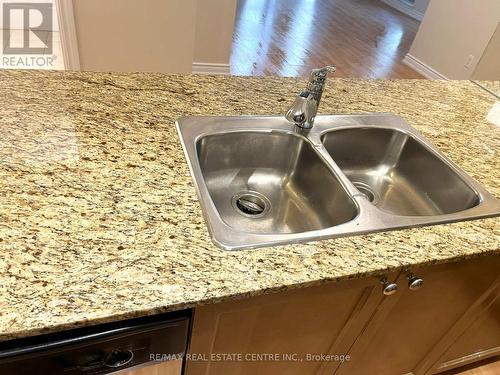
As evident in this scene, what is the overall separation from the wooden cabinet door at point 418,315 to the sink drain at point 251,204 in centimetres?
43

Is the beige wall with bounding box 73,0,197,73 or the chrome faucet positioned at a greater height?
the chrome faucet

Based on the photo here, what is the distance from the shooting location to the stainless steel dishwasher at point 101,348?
2.07 feet

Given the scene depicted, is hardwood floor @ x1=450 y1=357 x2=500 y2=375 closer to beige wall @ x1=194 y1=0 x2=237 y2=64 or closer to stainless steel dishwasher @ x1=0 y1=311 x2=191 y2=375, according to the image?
stainless steel dishwasher @ x1=0 y1=311 x2=191 y2=375

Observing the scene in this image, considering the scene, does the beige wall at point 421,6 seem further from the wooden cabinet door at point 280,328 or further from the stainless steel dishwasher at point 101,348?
the stainless steel dishwasher at point 101,348

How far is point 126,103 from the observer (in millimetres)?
1165

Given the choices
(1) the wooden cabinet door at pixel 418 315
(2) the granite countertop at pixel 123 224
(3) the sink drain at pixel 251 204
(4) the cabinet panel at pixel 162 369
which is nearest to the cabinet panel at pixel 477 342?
(1) the wooden cabinet door at pixel 418 315

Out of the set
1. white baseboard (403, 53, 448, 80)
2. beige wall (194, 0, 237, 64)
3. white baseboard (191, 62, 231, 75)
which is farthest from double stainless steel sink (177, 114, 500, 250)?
white baseboard (403, 53, 448, 80)

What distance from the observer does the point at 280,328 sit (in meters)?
0.90

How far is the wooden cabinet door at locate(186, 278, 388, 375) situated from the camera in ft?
2.63

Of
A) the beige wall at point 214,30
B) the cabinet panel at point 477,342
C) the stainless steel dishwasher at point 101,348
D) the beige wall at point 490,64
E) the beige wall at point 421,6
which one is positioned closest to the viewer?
the stainless steel dishwasher at point 101,348

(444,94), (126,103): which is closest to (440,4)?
(444,94)

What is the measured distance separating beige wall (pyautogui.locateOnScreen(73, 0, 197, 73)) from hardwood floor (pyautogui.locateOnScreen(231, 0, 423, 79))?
135cm

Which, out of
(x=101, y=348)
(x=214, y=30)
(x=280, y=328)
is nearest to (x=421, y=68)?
(x=214, y=30)

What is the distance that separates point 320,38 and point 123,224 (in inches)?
201
